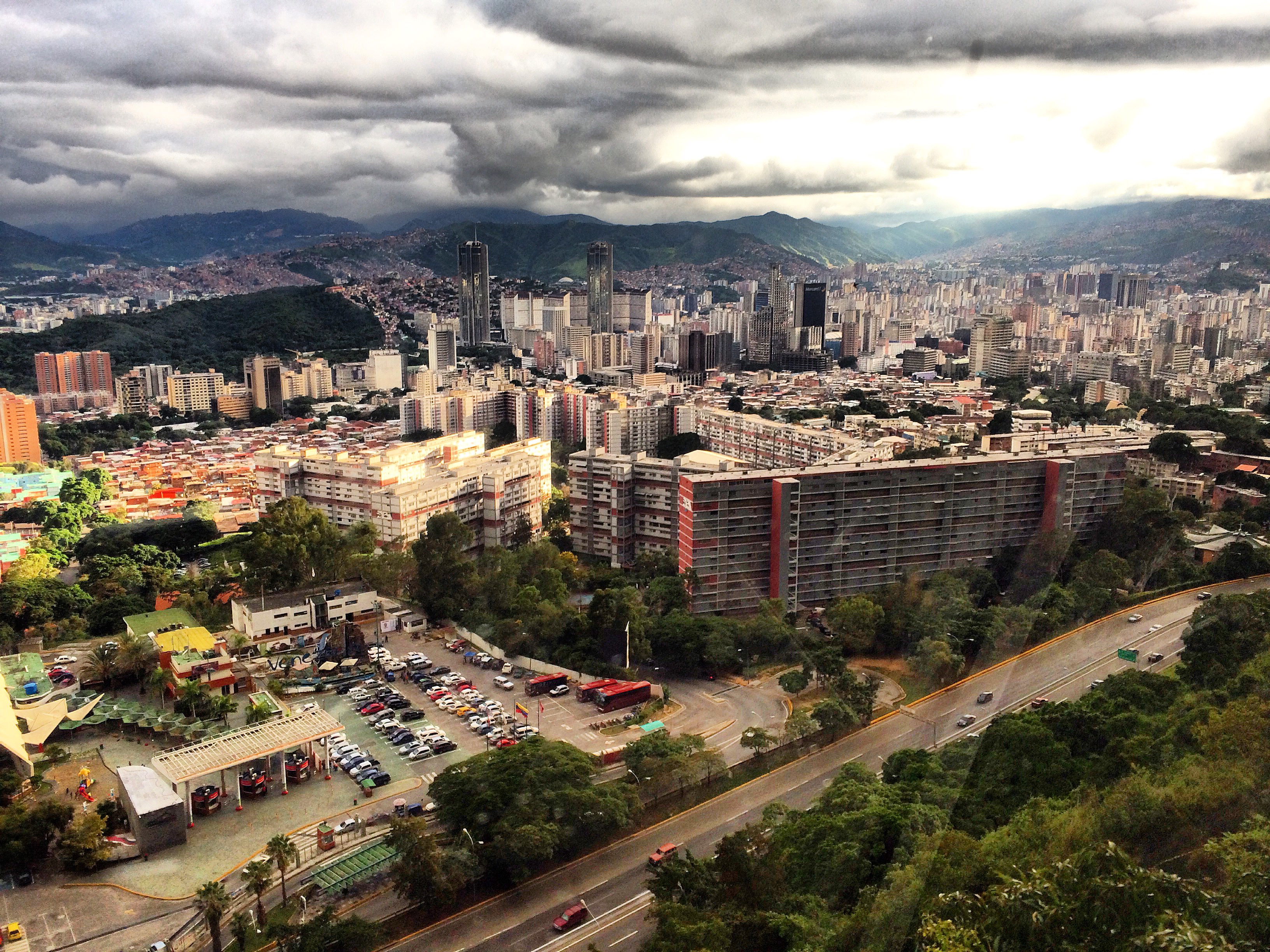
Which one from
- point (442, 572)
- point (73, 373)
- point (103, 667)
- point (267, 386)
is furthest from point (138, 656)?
point (73, 373)

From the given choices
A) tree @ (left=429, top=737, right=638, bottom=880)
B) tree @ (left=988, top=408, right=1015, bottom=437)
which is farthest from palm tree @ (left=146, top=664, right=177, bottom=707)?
tree @ (left=988, top=408, right=1015, bottom=437)

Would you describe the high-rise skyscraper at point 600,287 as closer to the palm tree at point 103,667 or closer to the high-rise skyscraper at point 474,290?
the high-rise skyscraper at point 474,290

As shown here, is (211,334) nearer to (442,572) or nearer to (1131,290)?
(442,572)

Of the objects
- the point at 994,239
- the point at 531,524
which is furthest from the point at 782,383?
the point at 994,239

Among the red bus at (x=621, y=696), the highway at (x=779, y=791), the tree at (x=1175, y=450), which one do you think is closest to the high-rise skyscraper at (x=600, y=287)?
the tree at (x=1175, y=450)

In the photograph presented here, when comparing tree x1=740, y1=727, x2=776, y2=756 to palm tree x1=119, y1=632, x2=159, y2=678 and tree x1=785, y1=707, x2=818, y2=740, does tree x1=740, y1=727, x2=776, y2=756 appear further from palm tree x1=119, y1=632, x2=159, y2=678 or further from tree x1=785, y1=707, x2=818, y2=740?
palm tree x1=119, y1=632, x2=159, y2=678

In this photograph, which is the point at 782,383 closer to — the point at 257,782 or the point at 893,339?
the point at 893,339
